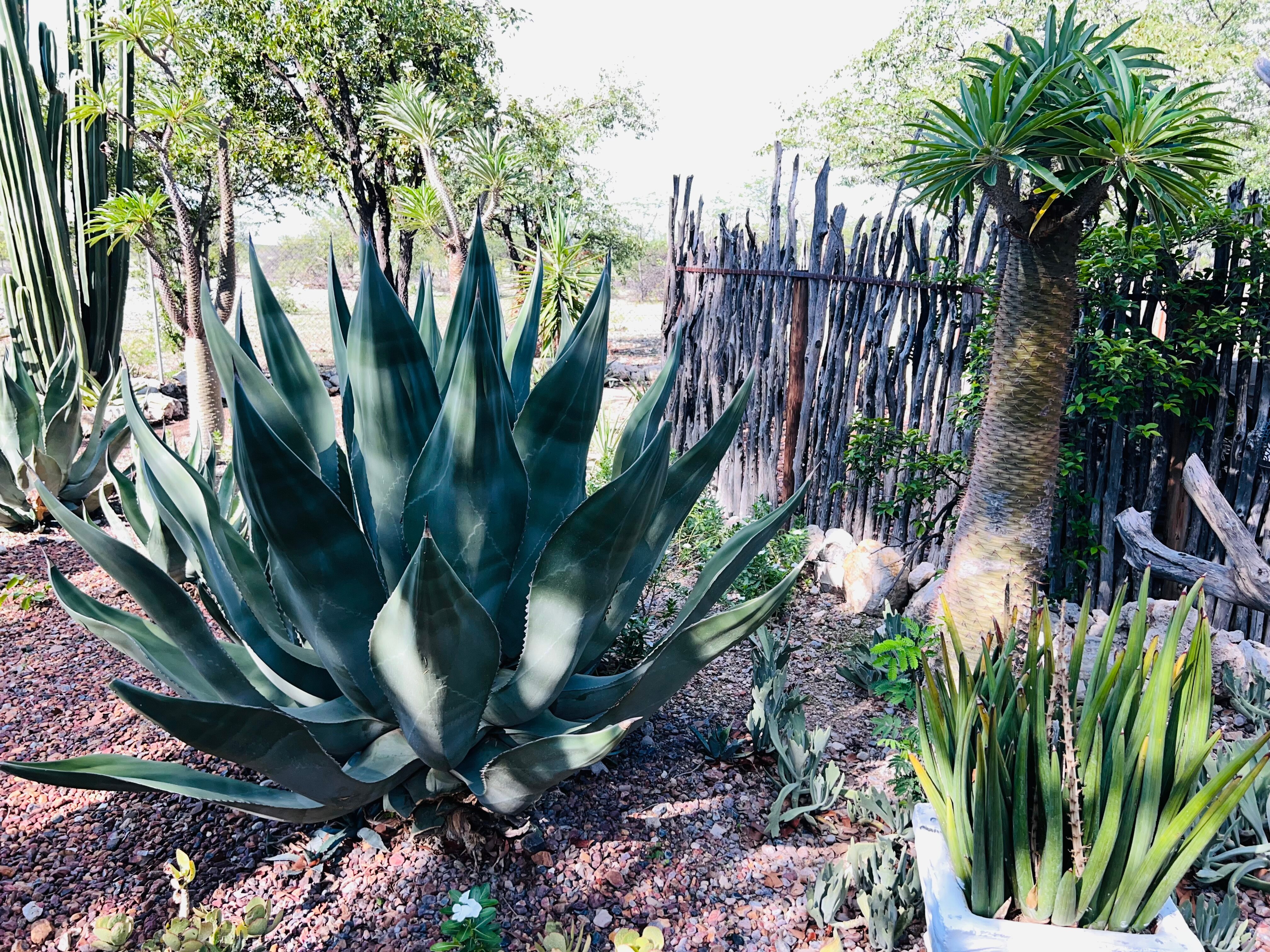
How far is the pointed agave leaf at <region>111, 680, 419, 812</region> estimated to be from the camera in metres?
1.03

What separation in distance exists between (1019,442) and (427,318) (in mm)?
1694

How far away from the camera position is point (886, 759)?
2043mm

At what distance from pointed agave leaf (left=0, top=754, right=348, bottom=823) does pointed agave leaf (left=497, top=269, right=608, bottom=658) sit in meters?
0.44

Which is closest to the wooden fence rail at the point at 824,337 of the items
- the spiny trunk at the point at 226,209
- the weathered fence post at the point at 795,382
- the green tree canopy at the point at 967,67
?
the weathered fence post at the point at 795,382

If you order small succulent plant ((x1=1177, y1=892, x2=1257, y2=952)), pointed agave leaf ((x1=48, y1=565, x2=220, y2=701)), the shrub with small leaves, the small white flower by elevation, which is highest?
pointed agave leaf ((x1=48, y1=565, x2=220, y2=701))

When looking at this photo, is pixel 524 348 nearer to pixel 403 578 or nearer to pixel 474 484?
pixel 474 484

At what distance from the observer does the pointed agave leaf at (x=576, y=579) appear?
1.25 metres

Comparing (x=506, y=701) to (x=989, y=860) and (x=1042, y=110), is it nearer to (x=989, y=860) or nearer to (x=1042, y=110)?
(x=989, y=860)

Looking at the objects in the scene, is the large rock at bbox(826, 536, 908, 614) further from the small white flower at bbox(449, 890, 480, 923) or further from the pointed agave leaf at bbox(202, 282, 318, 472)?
the pointed agave leaf at bbox(202, 282, 318, 472)

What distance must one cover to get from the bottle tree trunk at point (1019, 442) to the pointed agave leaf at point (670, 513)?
3.47 feet

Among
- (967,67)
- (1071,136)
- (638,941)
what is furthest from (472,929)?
(967,67)

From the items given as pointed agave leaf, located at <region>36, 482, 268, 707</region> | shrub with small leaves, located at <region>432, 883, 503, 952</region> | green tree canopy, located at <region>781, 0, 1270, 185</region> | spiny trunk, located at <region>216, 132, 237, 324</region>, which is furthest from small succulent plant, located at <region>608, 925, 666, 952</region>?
green tree canopy, located at <region>781, 0, 1270, 185</region>

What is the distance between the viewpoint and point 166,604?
4.19 ft

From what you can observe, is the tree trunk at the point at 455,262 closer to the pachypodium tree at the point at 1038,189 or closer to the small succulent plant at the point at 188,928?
the pachypodium tree at the point at 1038,189
